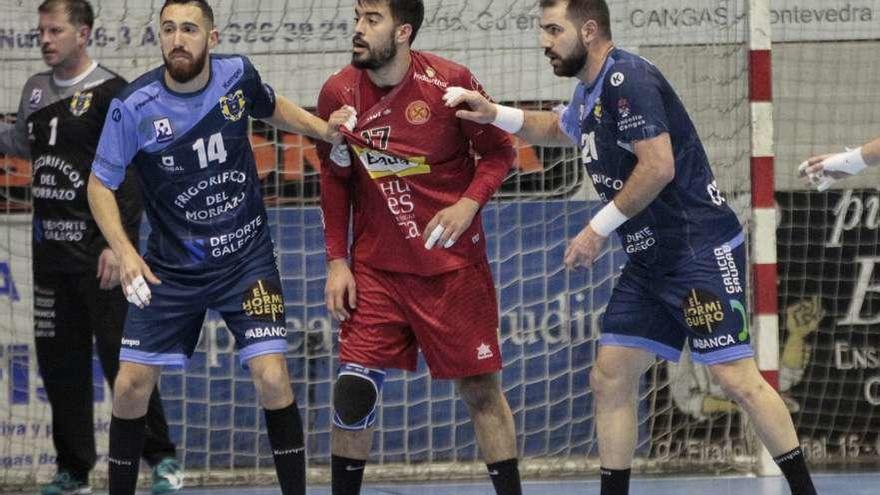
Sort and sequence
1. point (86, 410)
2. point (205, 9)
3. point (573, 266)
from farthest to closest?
1. point (86, 410)
2. point (205, 9)
3. point (573, 266)

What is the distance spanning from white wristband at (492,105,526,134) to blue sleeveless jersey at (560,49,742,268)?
25 cm

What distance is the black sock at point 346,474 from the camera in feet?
19.2

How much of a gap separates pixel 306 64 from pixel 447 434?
76.4 inches

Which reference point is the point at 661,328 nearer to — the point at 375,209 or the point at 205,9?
the point at 375,209

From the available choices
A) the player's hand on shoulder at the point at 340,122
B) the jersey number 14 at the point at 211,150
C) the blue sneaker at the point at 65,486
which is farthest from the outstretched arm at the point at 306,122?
the blue sneaker at the point at 65,486

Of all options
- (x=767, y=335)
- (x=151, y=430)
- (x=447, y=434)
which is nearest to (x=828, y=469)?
(x=767, y=335)

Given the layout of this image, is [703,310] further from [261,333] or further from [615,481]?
[261,333]

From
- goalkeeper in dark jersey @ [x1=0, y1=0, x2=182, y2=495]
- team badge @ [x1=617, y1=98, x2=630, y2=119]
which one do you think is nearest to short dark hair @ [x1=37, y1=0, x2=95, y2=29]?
goalkeeper in dark jersey @ [x1=0, y1=0, x2=182, y2=495]

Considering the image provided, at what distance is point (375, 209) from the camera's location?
5883mm

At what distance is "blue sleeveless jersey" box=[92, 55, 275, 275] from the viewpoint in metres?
5.90

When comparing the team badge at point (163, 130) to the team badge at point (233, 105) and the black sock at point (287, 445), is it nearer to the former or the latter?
the team badge at point (233, 105)

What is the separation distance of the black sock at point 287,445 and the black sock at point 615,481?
1.08 m

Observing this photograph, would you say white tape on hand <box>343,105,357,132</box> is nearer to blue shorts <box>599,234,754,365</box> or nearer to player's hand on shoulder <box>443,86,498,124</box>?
player's hand on shoulder <box>443,86,498,124</box>

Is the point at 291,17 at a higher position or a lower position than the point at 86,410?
higher
